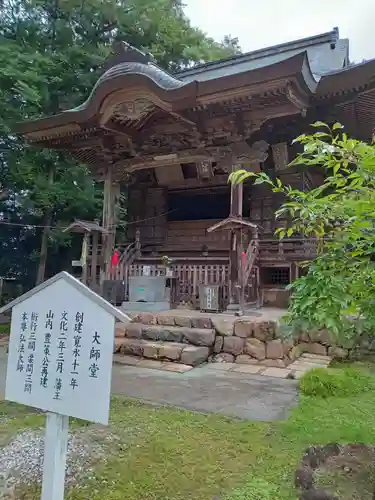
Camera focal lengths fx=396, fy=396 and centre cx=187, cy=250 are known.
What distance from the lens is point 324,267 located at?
2.28 m

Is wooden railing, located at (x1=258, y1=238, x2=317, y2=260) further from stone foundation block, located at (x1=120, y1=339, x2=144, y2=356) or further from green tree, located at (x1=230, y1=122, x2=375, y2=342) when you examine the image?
green tree, located at (x1=230, y1=122, x2=375, y2=342)

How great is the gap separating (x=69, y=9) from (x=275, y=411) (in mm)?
14407

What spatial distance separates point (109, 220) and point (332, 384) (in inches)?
256

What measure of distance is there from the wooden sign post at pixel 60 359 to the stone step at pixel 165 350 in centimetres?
398

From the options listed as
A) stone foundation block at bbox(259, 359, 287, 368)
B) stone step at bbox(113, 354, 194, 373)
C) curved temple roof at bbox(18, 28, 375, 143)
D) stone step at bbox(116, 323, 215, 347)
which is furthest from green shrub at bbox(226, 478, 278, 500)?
curved temple roof at bbox(18, 28, 375, 143)

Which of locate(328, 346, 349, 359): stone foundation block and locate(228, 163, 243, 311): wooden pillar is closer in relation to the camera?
locate(328, 346, 349, 359): stone foundation block

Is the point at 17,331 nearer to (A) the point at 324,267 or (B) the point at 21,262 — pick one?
(A) the point at 324,267

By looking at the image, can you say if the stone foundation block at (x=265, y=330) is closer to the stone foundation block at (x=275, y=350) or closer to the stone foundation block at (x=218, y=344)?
the stone foundation block at (x=275, y=350)

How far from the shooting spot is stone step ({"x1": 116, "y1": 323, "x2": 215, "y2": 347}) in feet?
21.6

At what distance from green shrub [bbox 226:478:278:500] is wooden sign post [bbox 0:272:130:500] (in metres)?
1.02

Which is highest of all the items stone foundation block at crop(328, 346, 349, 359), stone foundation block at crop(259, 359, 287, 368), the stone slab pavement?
stone foundation block at crop(328, 346, 349, 359)

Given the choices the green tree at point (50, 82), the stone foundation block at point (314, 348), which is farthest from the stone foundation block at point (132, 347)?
the green tree at point (50, 82)

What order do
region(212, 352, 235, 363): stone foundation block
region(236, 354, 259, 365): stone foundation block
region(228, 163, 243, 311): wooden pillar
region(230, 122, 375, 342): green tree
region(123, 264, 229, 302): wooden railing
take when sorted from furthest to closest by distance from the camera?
region(123, 264, 229, 302): wooden railing
region(228, 163, 243, 311): wooden pillar
region(212, 352, 235, 363): stone foundation block
region(236, 354, 259, 365): stone foundation block
region(230, 122, 375, 342): green tree

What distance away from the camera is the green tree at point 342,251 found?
2.03 meters
